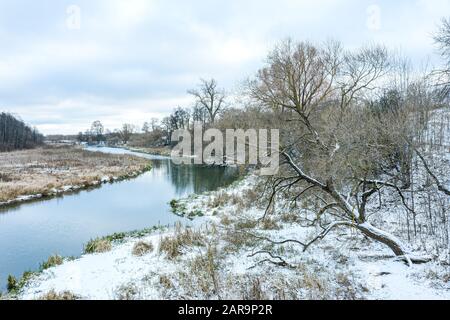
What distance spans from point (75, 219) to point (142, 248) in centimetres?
515

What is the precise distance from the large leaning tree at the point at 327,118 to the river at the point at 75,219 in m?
5.09

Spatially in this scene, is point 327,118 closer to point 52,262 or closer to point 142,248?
point 142,248

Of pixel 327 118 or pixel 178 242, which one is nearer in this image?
pixel 178 242

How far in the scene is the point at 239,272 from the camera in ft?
17.7

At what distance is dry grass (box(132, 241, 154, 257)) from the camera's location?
6605 mm

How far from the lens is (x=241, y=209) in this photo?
1087cm

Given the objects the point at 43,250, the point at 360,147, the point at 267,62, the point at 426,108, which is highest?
the point at 267,62

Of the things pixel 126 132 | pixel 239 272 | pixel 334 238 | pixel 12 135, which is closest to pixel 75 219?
pixel 239 272

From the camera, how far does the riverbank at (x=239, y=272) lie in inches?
174
